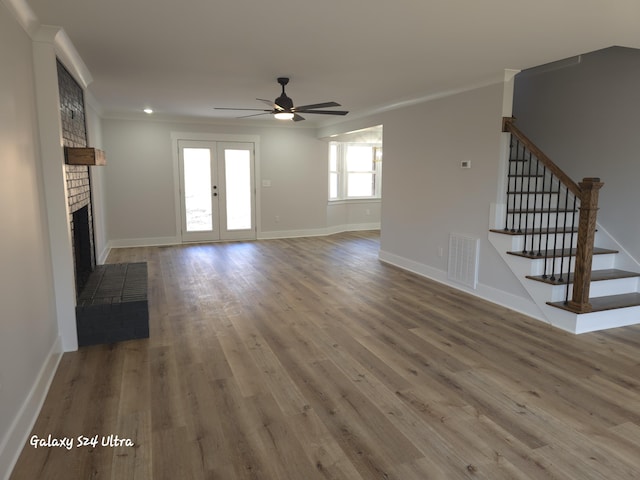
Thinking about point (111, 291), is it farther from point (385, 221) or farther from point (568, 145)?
point (568, 145)

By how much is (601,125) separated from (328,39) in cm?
336

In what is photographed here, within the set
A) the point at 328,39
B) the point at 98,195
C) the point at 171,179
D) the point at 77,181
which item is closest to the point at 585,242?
the point at 328,39

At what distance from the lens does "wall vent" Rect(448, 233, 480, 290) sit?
4867 millimetres

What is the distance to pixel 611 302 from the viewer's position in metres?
3.94

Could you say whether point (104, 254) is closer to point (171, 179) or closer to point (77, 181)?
point (171, 179)

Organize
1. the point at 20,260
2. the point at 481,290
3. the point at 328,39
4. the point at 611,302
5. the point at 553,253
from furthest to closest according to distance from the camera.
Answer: the point at 481,290 → the point at 553,253 → the point at 611,302 → the point at 328,39 → the point at 20,260

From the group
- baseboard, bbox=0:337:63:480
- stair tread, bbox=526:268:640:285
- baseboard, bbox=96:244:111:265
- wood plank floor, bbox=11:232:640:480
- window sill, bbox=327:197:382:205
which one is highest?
window sill, bbox=327:197:382:205

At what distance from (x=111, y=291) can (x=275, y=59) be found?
2.57 metres

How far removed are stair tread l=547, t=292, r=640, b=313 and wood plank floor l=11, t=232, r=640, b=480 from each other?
0.23m

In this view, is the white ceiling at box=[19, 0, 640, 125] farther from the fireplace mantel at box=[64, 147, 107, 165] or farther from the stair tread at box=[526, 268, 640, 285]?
the stair tread at box=[526, 268, 640, 285]

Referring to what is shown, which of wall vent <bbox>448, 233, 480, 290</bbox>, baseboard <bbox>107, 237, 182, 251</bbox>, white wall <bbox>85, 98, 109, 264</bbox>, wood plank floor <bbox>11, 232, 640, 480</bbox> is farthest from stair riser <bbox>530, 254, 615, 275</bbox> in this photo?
baseboard <bbox>107, 237, 182, 251</bbox>

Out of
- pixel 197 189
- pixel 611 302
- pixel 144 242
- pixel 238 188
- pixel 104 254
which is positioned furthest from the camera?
pixel 238 188

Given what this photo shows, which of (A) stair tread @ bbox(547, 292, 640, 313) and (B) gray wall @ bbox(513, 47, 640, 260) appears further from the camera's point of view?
(B) gray wall @ bbox(513, 47, 640, 260)

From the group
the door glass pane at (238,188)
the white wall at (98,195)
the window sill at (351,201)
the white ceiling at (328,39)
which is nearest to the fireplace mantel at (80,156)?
the white ceiling at (328,39)
